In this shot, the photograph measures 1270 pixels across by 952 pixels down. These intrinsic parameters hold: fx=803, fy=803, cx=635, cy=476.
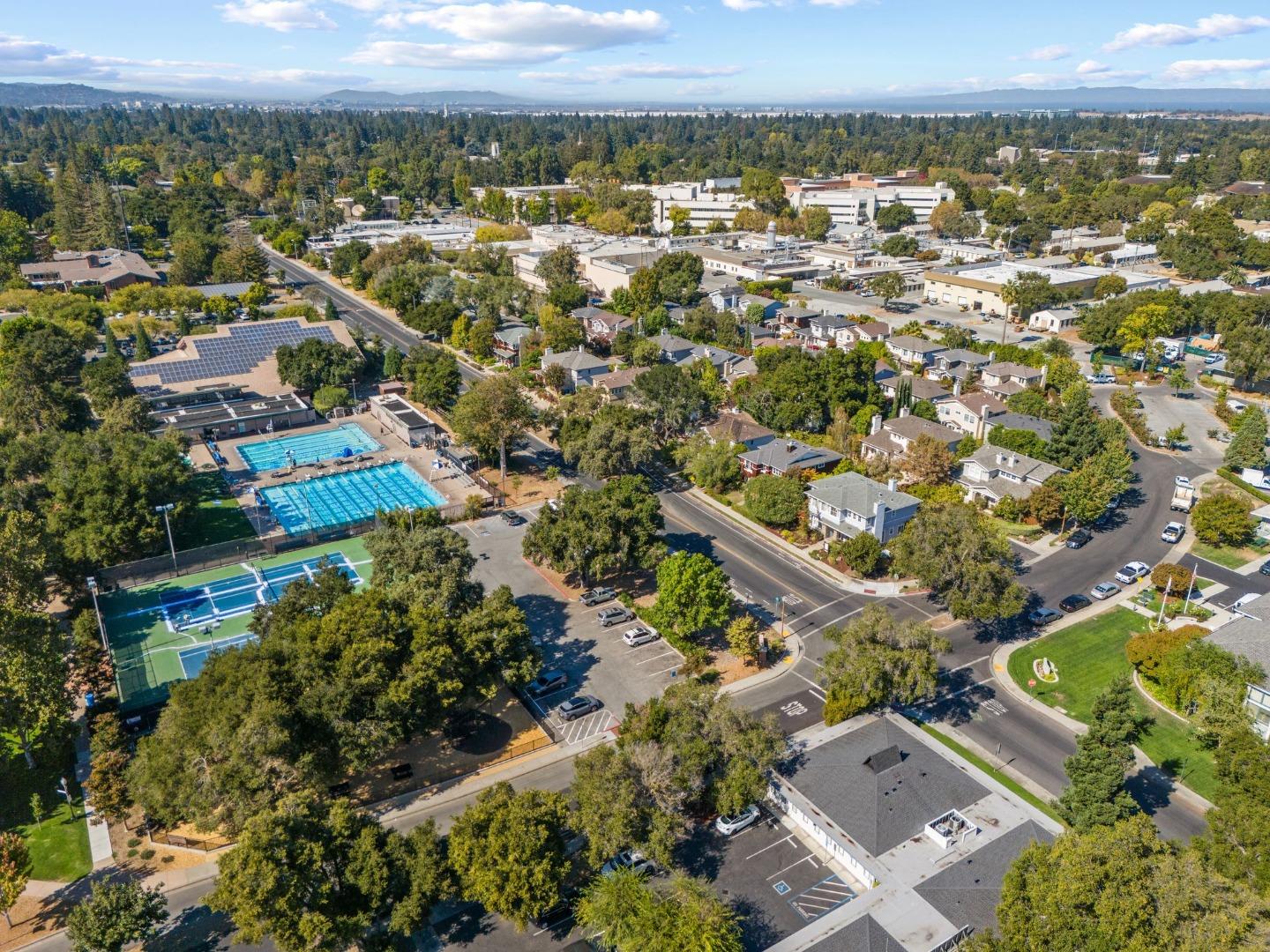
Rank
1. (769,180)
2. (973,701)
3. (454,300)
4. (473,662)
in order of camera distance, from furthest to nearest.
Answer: (769,180), (454,300), (973,701), (473,662)

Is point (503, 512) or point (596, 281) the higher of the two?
point (596, 281)

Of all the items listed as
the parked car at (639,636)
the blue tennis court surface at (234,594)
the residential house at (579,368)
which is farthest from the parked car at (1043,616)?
the residential house at (579,368)

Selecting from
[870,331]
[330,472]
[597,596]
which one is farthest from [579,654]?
[870,331]

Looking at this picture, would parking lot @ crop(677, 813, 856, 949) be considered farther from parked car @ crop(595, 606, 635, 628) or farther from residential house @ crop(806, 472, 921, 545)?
residential house @ crop(806, 472, 921, 545)

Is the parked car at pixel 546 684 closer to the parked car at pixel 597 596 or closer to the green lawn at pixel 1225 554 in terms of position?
the parked car at pixel 597 596

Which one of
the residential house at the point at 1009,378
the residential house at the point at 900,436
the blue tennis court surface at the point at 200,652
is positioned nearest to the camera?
the blue tennis court surface at the point at 200,652

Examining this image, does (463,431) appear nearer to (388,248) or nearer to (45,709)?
(45,709)

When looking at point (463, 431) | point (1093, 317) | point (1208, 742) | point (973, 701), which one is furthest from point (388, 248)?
point (1208, 742)

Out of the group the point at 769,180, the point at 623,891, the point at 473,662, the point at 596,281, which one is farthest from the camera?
the point at 769,180
